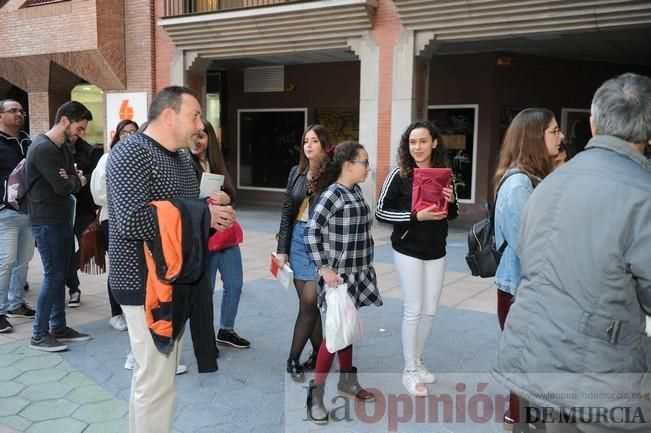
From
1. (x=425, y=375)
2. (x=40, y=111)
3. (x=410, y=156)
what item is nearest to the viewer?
(x=410, y=156)

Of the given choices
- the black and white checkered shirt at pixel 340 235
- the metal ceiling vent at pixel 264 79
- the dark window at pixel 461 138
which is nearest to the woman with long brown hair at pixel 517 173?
the black and white checkered shirt at pixel 340 235

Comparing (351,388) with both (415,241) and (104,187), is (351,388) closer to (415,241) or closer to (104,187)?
(415,241)

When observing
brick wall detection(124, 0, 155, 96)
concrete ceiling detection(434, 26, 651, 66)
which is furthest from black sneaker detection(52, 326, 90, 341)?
brick wall detection(124, 0, 155, 96)

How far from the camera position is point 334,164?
3.96 metres

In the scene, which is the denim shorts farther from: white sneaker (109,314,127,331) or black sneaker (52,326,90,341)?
black sneaker (52,326,90,341)

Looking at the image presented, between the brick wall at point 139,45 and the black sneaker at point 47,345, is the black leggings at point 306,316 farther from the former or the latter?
the brick wall at point 139,45

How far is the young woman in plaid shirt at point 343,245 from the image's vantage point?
Answer: 378cm

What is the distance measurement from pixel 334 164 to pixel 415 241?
773 millimetres

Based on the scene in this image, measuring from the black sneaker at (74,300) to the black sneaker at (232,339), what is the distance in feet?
7.23

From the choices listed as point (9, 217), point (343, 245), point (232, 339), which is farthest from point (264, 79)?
point (343, 245)

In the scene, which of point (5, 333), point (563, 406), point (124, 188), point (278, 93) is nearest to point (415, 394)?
point (563, 406)

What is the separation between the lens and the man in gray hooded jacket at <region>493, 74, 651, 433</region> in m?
1.87

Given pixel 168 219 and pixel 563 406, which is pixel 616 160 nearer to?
pixel 563 406

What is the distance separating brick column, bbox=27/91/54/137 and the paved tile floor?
11930 millimetres
